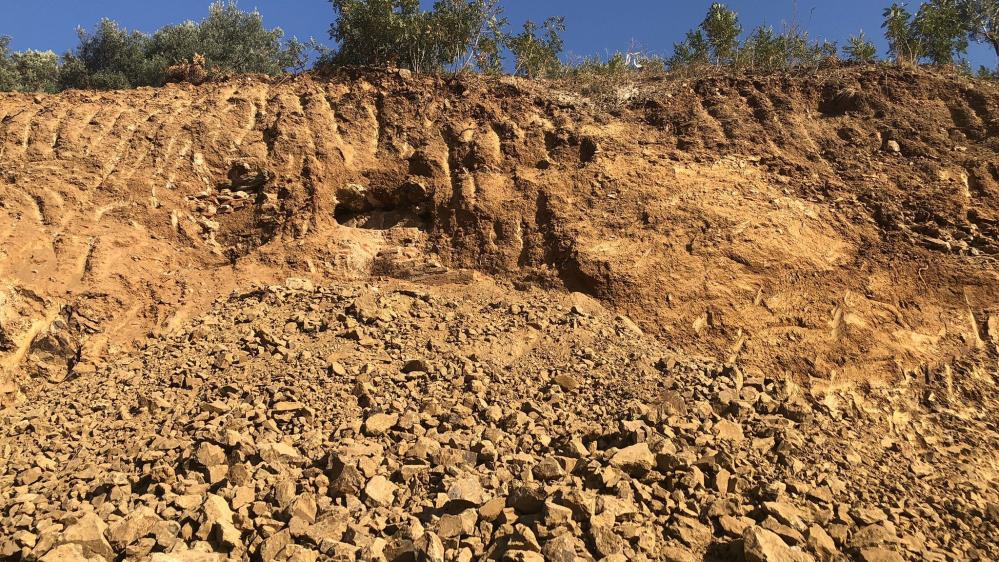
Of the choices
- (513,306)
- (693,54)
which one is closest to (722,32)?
(693,54)

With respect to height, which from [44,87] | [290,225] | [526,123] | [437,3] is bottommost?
[290,225]

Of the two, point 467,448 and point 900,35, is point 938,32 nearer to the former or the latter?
point 900,35

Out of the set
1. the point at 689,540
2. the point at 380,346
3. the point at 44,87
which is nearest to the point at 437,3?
the point at 380,346

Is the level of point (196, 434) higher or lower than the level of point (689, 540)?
higher

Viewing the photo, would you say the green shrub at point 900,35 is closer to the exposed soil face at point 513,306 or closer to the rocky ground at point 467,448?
the exposed soil face at point 513,306

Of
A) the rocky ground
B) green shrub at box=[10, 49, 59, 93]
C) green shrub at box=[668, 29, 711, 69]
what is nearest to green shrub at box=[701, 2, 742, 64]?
green shrub at box=[668, 29, 711, 69]

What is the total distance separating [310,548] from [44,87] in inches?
499

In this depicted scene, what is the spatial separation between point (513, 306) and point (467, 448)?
1964 millimetres

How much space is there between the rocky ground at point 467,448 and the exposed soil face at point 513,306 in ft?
→ 0.08

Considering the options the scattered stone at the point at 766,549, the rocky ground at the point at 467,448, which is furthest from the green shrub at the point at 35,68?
the scattered stone at the point at 766,549

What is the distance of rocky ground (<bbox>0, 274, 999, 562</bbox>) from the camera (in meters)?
3.06

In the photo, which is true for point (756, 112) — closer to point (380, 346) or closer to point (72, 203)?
point (380, 346)

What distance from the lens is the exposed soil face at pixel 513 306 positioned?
3.44 m

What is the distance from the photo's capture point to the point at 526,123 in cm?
733
